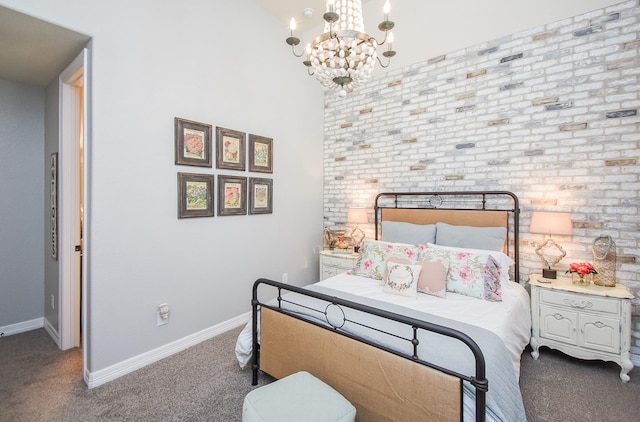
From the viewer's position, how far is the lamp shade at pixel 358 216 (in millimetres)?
3750

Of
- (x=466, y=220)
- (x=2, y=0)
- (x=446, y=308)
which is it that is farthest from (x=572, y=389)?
(x=2, y=0)

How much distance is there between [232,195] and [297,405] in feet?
7.15

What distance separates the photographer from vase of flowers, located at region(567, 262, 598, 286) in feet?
8.04

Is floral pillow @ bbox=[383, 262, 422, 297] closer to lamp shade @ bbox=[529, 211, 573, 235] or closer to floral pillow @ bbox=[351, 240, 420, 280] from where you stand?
floral pillow @ bbox=[351, 240, 420, 280]

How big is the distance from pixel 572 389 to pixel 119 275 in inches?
136

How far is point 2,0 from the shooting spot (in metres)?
1.81

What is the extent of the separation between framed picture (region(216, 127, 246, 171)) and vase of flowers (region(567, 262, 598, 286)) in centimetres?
317

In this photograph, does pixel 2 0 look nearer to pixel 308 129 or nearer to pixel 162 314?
pixel 162 314

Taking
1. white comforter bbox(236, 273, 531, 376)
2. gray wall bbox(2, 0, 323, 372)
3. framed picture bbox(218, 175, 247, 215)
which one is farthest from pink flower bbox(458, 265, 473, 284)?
framed picture bbox(218, 175, 247, 215)

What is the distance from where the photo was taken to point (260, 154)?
343cm

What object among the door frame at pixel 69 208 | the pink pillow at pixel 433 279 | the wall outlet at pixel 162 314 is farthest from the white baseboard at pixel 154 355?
the pink pillow at pixel 433 279

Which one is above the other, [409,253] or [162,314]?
[409,253]

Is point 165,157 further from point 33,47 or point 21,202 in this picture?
point 21,202

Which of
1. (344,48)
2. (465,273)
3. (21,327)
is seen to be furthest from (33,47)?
(465,273)
